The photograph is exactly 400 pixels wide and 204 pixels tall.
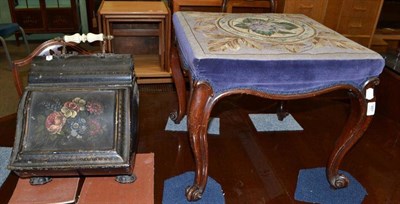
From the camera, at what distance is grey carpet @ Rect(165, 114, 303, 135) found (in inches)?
55.7

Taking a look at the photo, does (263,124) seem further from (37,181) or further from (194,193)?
(37,181)

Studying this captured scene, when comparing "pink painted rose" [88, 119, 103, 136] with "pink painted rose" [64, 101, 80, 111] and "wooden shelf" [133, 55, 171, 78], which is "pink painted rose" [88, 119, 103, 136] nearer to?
"pink painted rose" [64, 101, 80, 111]

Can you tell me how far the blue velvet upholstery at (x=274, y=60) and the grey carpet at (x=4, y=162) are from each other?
713 mm

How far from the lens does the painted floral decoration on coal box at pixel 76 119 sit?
2.92 feet

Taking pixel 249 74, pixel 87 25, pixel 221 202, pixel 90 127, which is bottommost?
pixel 87 25

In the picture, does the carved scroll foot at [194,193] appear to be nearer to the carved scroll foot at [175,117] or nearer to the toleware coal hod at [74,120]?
the toleware coal hod at [74,120]

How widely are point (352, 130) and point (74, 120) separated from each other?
83cm

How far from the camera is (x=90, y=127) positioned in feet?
2.96

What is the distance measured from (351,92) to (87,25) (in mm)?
2910

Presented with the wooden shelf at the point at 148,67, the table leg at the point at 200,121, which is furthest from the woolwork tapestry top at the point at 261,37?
the wooden shelf at the point at 148,67

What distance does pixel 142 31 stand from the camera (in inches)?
85.2

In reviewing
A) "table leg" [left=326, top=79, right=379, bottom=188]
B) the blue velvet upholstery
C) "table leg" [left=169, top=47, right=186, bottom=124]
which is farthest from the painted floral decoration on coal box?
"table leg" [left=326, top=79, right=379, bottom=188]

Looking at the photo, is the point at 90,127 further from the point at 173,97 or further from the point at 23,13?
the point at 23,13

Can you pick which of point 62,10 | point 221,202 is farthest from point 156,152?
point 62,10
